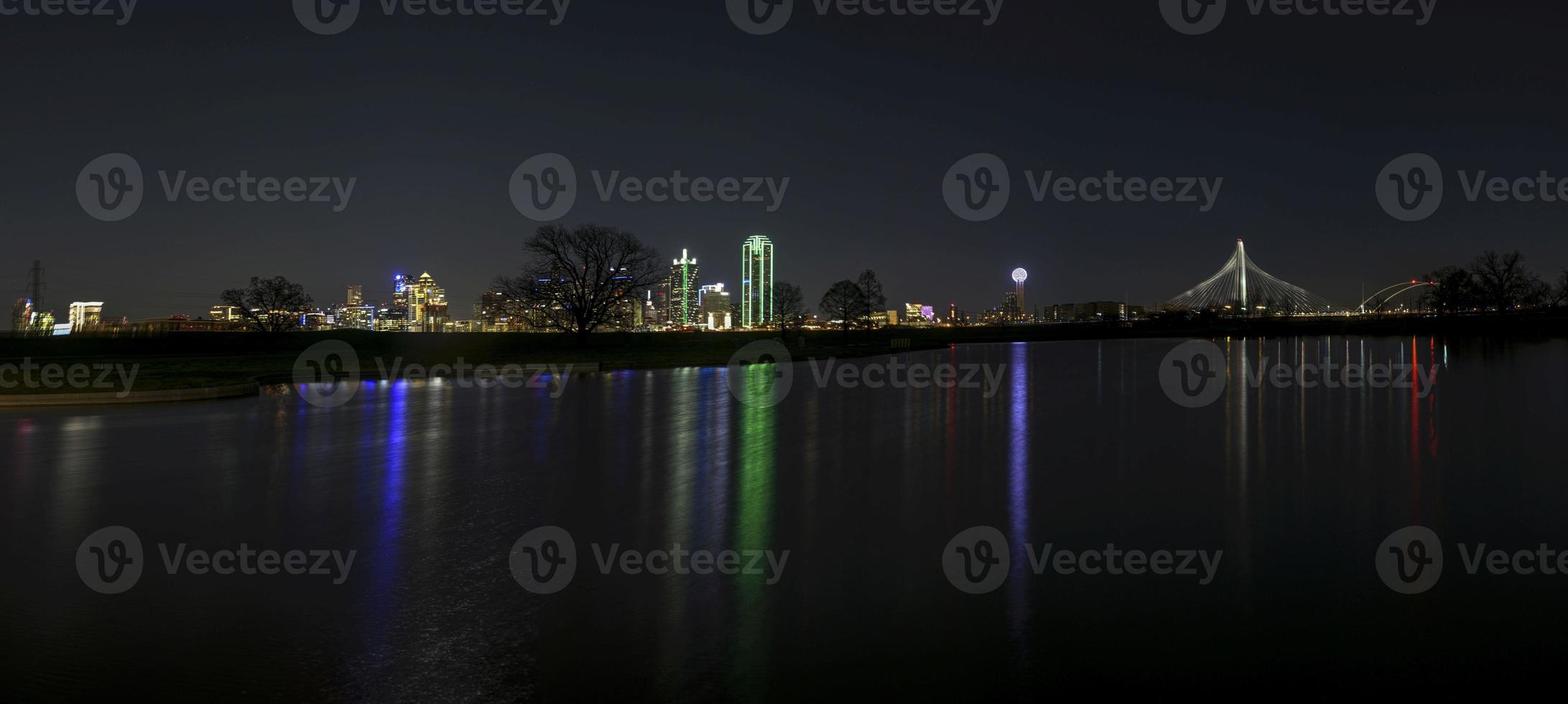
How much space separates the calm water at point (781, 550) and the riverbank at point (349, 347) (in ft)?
43.9

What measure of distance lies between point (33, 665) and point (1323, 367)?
1608 inches

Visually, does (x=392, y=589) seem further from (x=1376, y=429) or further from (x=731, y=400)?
(x=1376, y=429)

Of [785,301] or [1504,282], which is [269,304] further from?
[1504,282]

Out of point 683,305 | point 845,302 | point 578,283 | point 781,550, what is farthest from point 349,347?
point 683,305

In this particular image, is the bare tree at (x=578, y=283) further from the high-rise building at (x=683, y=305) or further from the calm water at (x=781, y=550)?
the high-rise building at (x=683, y=305)

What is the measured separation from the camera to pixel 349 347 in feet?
189

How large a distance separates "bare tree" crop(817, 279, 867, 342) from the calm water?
233ft

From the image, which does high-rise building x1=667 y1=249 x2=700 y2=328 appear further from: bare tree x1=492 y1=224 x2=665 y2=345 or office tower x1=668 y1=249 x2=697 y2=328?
bare tree x1=492 y1=224 x2=665 y2=345

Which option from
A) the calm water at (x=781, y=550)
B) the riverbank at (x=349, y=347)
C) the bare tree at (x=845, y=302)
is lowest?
the calm water at (x=781, y=550)

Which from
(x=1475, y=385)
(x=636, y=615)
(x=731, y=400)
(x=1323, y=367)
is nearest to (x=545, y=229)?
(x=731, y=400)

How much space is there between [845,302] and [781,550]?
8211 centimetres

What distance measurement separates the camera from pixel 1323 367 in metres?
34.6

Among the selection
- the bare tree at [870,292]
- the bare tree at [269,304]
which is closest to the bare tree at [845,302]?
the bare tree at [870,292]

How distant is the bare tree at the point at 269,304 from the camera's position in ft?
241
